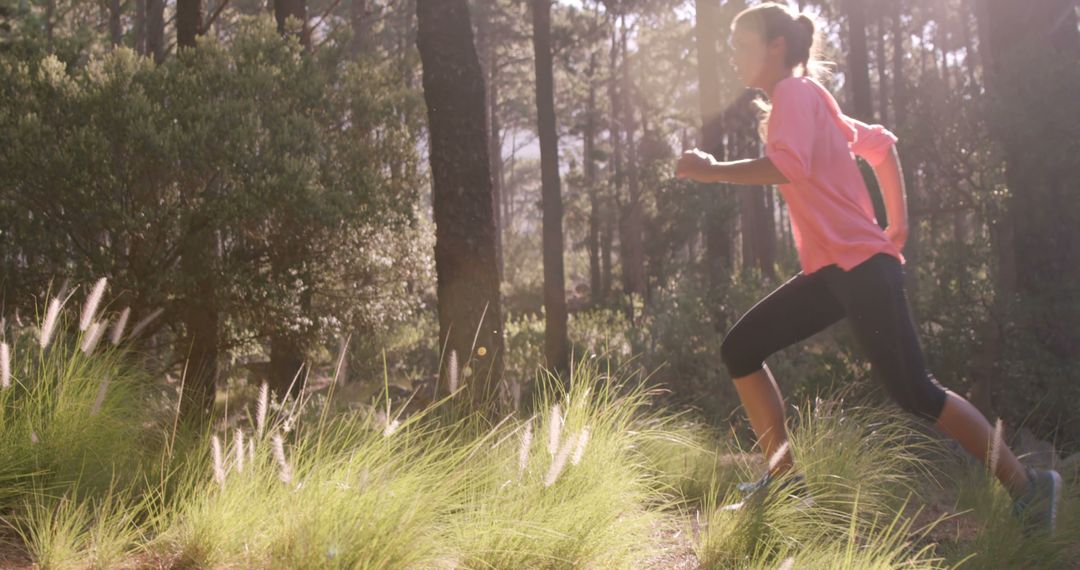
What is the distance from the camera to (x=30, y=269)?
8219mm

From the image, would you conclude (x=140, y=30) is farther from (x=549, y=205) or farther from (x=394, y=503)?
(x=394, y=503)

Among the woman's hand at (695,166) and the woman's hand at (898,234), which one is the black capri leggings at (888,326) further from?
the woman's hand at (695,166)

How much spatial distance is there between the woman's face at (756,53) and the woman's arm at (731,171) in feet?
1.48

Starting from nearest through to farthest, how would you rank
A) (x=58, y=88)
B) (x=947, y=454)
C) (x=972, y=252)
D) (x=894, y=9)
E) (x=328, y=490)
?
(x=328, y=490) → (x=947, y=454) → (x=58, y=88) → (x=972, y=252) → (x=894, y=9)

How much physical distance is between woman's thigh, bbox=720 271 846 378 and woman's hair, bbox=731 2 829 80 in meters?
0.88

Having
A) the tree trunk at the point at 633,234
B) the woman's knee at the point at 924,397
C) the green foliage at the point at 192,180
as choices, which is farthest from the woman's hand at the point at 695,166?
the tree trunk at the point at 633,234

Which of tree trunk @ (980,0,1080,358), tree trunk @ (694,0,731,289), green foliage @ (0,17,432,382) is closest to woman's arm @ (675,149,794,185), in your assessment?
green foliage @ (0,17,432,382)

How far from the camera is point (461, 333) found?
679cm

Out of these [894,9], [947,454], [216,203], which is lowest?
[947,454]

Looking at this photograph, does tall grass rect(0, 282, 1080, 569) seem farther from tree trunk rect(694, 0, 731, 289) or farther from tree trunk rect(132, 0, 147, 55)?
tree trunk rect(132, 0, 147, 55)

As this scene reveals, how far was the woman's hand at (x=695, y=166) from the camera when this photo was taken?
3.56 metres

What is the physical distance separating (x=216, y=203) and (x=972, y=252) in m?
7.28

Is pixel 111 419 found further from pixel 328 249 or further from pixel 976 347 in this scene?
pixel 976 347

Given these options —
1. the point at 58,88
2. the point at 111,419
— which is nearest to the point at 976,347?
the point at 111,419
